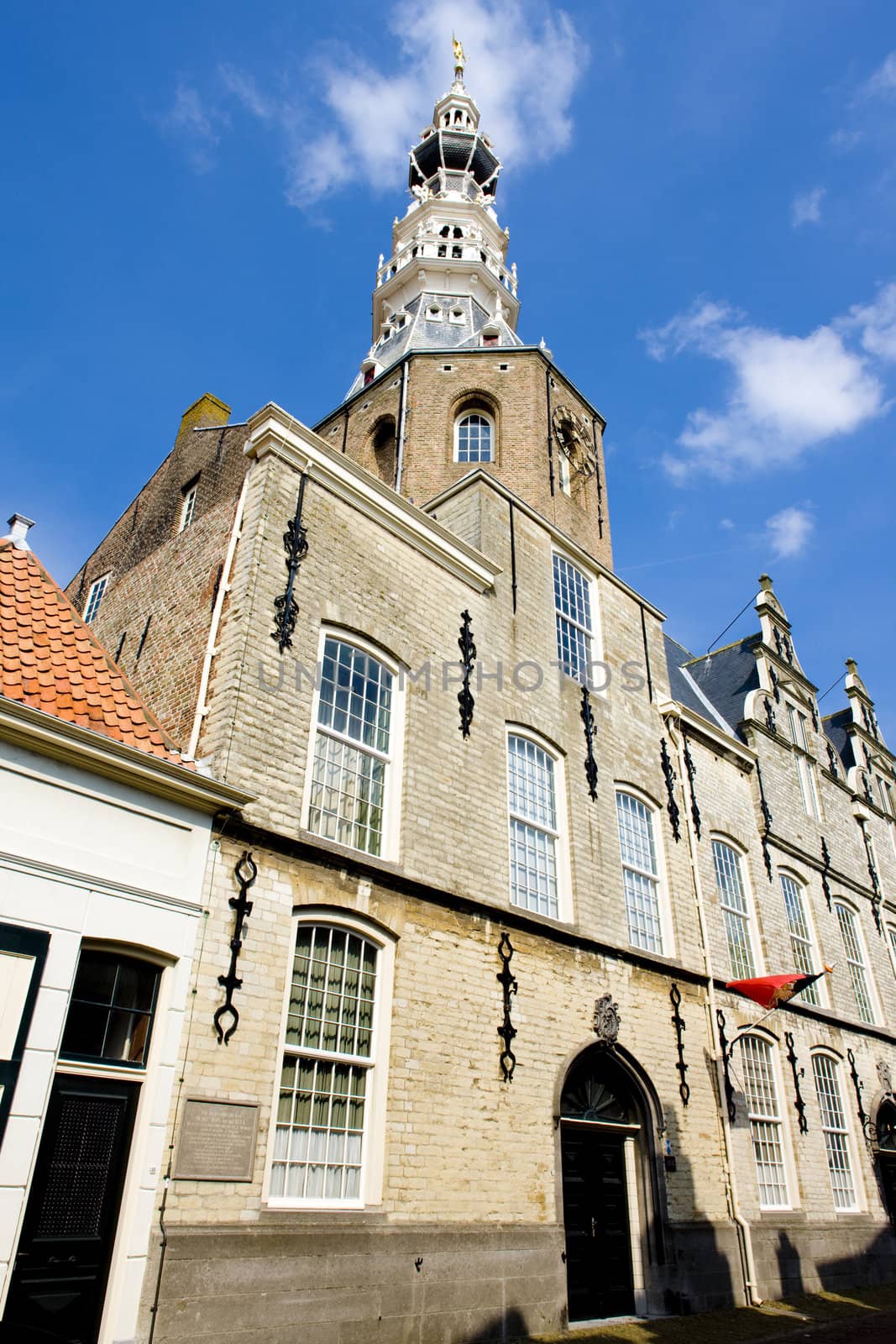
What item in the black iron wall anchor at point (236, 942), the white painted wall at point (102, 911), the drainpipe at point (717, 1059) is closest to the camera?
the white painted wall at point (102, 911)

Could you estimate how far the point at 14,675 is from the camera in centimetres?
816

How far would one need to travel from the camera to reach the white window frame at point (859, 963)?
20017 mm

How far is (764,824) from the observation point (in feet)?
60.6

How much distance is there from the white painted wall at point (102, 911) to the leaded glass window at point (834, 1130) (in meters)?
13.6

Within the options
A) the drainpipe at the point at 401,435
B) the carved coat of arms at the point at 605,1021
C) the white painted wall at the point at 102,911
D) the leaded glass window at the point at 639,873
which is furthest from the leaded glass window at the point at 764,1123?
the drainpipe at the point at 401,435

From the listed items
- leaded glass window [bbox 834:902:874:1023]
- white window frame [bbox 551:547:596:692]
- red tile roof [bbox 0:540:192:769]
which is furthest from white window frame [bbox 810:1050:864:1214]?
red tile roof [bbox 0:540:192:769]

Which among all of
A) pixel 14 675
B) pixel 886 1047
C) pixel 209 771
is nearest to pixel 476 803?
pixel 209 771

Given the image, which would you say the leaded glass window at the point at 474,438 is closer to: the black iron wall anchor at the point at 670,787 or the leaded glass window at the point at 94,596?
the black iron wall anchor at the point at 670,787

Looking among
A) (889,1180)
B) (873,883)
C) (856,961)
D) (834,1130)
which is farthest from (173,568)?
(873,883)

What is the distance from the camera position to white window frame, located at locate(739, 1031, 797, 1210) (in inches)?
572

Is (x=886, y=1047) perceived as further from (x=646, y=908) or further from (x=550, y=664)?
(x=550, y=664)

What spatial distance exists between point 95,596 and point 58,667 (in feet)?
23.9

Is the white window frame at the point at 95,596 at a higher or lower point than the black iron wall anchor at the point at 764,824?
higher

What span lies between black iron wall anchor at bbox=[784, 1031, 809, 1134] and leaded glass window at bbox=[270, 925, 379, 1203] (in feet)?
32.9
